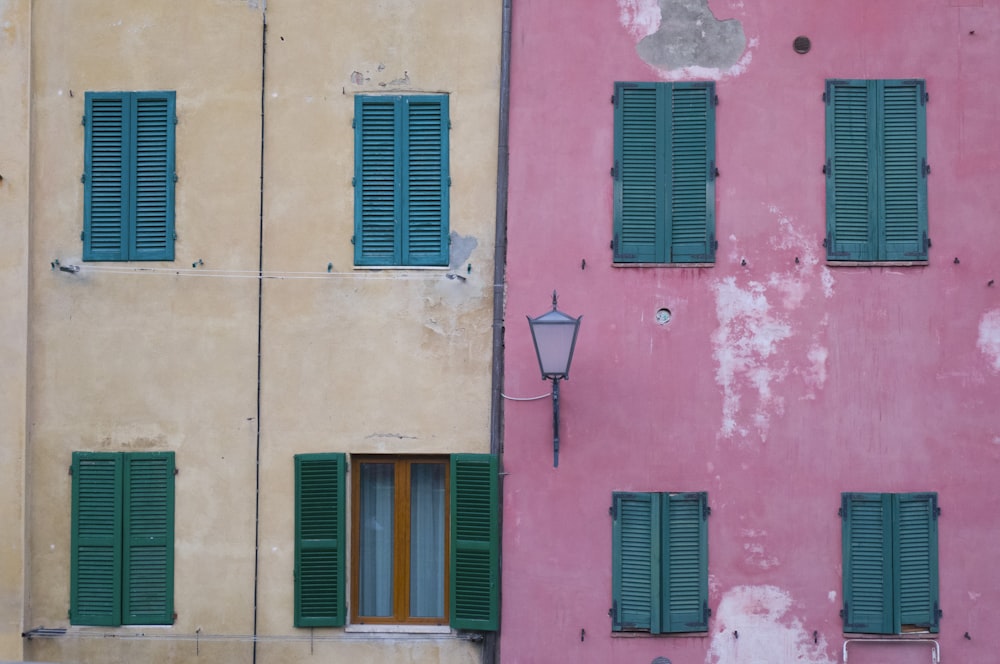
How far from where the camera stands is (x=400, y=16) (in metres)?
10.3

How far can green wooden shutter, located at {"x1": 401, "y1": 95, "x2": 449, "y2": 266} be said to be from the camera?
10.2m

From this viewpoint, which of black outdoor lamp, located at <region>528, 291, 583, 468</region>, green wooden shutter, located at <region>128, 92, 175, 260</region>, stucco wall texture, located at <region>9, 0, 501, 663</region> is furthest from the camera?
green wooden shutter, located at <region>128, 92, 175, 260</region>

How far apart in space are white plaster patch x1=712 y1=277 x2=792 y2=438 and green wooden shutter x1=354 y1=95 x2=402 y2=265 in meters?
2.81

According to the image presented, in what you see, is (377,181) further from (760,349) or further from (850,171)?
(850,171)

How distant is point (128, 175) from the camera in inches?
409

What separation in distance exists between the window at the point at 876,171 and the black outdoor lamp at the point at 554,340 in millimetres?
2450

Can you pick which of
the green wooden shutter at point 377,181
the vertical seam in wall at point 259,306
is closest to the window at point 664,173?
the green wooden shutter at point 377,181

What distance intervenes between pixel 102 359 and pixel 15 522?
1.56 meters

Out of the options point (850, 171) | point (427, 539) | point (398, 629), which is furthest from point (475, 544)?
point (850, 171)

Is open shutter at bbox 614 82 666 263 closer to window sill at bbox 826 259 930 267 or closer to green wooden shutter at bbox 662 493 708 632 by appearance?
window sill at bbox 826 259 930 267

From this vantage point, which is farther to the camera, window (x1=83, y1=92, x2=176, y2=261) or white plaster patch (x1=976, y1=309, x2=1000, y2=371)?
window (x1=83, y1=92, x2=176, y2=261)

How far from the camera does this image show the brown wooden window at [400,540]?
10398 millimetres

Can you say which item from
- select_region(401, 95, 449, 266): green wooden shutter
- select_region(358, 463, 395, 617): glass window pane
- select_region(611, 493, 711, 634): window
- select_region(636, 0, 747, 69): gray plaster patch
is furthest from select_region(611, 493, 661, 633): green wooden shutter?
select_region(636, 0, 747, 69): gray plaster patch

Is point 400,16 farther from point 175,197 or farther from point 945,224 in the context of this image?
point 945,224
